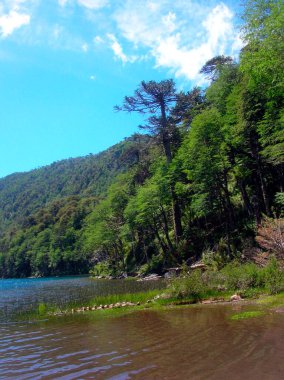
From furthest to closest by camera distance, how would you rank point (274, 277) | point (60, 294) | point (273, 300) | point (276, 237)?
point (60, 294) → point (276, 237) → point (274, 277) → point (273, 300)

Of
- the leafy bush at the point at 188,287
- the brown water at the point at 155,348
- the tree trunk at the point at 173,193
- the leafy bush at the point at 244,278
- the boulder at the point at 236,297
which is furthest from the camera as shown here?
the tree trunk at the point at 173,193

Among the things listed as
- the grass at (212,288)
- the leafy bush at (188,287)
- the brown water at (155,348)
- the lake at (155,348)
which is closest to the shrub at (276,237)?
the grass at (212,288)

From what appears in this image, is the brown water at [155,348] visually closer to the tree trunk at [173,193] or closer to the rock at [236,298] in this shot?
the rock at [236,298]

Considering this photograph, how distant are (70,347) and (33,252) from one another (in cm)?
12254

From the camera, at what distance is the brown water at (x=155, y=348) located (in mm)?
6590

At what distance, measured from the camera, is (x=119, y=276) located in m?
50.5

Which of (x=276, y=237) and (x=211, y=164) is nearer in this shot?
(x=276, y=237)

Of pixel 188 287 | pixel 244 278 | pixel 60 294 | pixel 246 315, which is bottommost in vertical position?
pixel 60 294

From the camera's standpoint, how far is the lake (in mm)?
6602

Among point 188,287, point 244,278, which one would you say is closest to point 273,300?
point 244,278

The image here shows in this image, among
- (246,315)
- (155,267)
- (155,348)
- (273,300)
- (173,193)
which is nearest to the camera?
(155,348)

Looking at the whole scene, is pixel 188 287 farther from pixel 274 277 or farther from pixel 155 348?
pixel 155 348

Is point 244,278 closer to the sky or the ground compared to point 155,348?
closer to the sky

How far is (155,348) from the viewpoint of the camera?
845 cm
